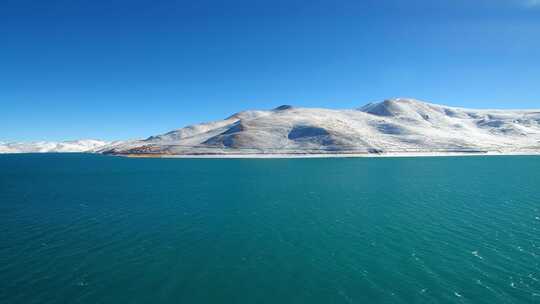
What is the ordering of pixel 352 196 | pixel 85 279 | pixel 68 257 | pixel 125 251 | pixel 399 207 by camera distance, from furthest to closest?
pixel 352 196
pixel 399 207
pixel 125 251
pixel 68 257
pixel 85 279

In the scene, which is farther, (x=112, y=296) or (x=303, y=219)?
(x=303, y=219)

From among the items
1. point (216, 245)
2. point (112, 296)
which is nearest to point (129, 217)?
point (216, 245)

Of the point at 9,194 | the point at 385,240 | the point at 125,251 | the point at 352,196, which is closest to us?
the point at 125,251

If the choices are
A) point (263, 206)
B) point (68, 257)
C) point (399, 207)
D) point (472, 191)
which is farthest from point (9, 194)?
point (472, 191)

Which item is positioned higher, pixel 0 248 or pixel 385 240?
pixel 0 248

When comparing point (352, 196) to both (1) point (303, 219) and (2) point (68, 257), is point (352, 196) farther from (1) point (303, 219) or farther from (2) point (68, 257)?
(2) point (68, 257)

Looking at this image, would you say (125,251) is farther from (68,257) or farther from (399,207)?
(399,207)
